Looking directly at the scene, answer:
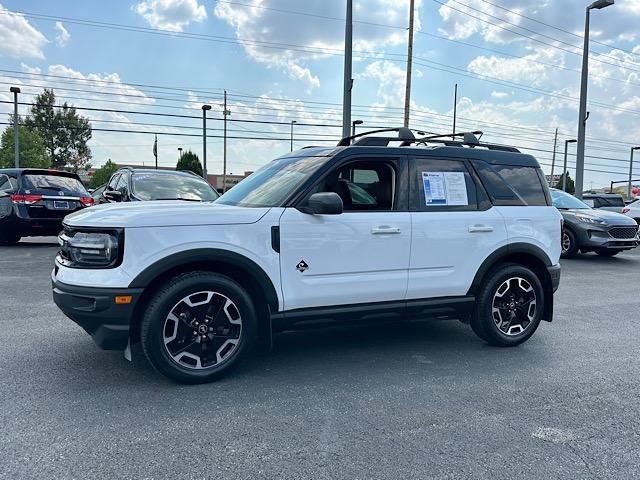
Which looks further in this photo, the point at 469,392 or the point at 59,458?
the point at 469,392

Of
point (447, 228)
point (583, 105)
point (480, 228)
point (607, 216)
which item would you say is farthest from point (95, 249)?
point (583, 105)

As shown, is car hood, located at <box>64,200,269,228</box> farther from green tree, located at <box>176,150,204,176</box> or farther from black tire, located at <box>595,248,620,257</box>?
green tree, located at <box>176,150,204,176</box>

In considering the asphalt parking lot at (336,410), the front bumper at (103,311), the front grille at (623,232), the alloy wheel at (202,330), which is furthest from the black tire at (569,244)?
the front bumper at (103,311)

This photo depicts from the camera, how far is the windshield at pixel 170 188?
28.0ft

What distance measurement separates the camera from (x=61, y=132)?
2921 inches

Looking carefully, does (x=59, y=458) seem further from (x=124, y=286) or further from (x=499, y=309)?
(x=499, y=309)

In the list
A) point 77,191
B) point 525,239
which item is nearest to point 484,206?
point 525,239

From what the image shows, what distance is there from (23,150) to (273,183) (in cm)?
6420

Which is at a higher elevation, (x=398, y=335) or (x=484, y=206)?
(x=484, y=206)

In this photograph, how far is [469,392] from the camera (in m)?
3.74

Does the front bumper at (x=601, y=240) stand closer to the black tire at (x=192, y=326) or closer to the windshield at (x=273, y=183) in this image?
the windshield at (x=273, y=183)


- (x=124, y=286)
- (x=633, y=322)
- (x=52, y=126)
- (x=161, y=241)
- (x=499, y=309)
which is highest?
(x=52, y=126)

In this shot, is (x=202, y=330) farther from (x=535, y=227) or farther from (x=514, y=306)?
(x=535, y=227)

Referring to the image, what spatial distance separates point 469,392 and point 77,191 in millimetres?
10004
